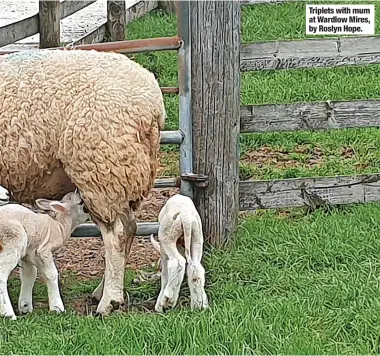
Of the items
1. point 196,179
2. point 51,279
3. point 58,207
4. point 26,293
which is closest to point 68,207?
point 58,207

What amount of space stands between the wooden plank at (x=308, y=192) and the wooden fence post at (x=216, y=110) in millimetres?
200

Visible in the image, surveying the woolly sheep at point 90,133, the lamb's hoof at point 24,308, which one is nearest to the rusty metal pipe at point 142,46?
the woolly sheep at point 90,133

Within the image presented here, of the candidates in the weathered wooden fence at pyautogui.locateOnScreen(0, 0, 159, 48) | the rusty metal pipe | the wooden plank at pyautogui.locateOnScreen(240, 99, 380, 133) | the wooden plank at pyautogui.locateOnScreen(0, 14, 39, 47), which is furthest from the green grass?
the weathered wooden fence at pyautogui.locateOnScreen(0, 0, 159, 48)

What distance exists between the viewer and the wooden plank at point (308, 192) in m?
6.36

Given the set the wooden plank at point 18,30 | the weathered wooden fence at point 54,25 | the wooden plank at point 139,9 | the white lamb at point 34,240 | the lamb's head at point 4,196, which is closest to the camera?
the white lamb at point 34,240

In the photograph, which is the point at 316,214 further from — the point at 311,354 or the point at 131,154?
the point at 311,354

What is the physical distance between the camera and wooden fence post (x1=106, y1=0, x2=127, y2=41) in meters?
11.2

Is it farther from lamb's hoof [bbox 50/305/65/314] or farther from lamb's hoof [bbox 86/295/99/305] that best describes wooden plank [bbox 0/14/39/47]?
lamb's hoof [bbox 50/305/65/314]

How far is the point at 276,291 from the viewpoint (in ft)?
17.5

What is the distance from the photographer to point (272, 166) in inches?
320

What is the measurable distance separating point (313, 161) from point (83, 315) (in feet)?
11.7

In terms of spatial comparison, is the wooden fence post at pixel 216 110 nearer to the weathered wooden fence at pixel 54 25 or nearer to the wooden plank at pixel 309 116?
the wooden plank at pixel 309 116

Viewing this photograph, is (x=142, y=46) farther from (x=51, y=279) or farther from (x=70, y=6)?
(x=70, y=6)

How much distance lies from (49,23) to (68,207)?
150 inches
